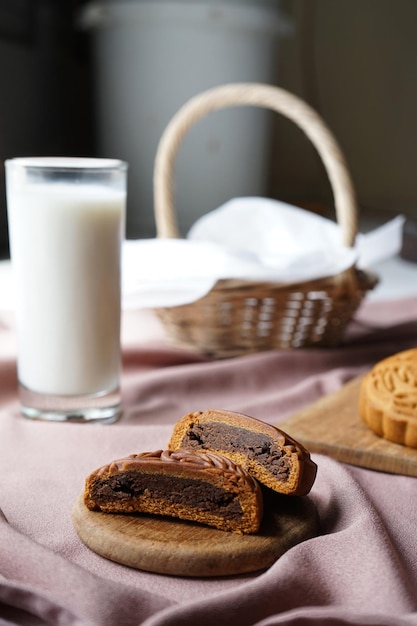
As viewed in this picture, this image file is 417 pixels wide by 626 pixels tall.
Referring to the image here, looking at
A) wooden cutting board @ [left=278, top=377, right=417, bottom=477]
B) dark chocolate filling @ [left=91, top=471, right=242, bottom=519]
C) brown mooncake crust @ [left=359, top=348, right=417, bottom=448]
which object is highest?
dark chocolate filling @ [left=91, top=471, right=242, bottom=519]

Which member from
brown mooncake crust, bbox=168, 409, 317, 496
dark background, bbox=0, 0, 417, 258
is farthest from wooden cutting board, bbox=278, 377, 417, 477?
dark background, bbox=0, 0, 417, 258

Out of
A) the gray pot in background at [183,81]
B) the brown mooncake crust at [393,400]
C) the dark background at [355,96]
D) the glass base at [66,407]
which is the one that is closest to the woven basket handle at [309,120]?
the brown mooncake crust at [393,400]

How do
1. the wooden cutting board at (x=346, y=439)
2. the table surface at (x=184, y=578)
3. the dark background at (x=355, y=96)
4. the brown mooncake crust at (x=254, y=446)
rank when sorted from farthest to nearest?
the dark background at (x=355, y=96) → the wooden cutting board at (x=346, y=439) → the brown mooncake crust at (x=254, y=446) → the table surface at (x=184, y=578)

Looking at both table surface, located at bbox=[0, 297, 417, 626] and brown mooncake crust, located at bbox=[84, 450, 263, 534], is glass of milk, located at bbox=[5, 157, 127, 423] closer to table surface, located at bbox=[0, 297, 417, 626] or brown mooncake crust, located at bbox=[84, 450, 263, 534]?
table surface, located at bbox=[0, 297, 417, 626]

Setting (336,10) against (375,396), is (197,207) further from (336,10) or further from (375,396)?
(375,396)

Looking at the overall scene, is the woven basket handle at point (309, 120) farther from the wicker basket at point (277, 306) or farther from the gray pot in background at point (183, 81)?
the gray pot in background at point (183, 81)

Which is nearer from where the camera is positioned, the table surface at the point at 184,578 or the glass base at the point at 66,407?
the table surface at the point at 184,578
